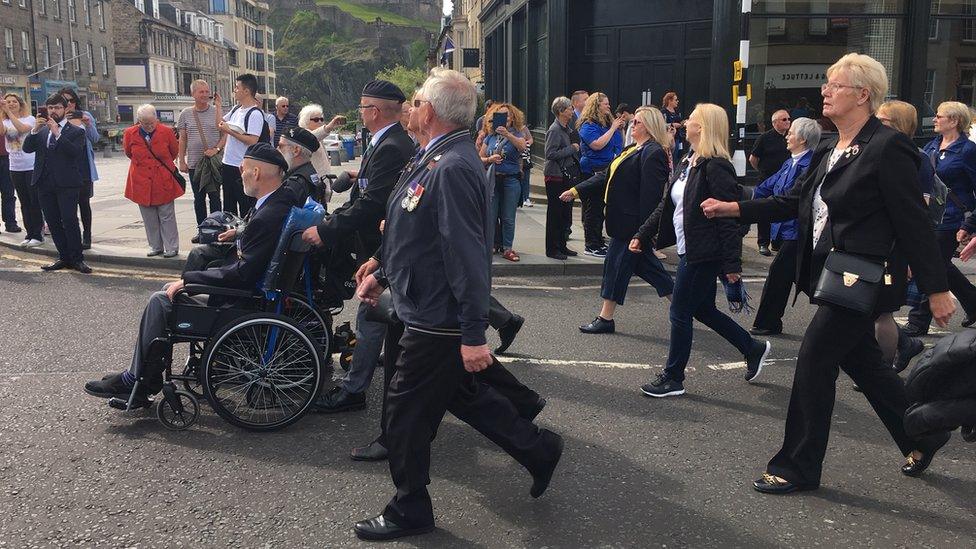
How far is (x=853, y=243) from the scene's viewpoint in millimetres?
3553

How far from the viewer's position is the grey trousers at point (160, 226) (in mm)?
9664

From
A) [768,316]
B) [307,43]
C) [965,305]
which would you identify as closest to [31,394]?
[768,316]

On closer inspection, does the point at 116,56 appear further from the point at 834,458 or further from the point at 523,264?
the point at 834,458

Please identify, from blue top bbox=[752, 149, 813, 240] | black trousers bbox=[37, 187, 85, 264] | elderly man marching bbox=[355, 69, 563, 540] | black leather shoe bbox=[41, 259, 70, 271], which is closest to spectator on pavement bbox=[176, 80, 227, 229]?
black trousers bbox=[37, 187, 85, 264]

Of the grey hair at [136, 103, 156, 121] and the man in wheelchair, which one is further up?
the grey hair at [136, 103, 156, 121]

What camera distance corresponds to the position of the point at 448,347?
332cm

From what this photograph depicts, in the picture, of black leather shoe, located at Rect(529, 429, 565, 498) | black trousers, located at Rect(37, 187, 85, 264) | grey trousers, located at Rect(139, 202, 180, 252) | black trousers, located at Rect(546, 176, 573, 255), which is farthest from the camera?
black trousers, located at Rect(546, 176, 573, 255)

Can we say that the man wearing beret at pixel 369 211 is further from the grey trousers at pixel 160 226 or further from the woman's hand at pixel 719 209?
the grey trousers at pixel 160 226

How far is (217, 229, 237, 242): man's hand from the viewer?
5082 mm

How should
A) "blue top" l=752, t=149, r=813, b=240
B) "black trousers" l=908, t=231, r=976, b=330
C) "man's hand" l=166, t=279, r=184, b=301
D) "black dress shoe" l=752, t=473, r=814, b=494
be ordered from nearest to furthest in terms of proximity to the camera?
"black dress shoe" l=752, t=473, r=814, b=494 → "man's hand" l=166, t=279, r=184, b=301 → "black trousers" l=908, t=231, r=976, b=330 → "blue top" l=752, t=149, r=813, b=240

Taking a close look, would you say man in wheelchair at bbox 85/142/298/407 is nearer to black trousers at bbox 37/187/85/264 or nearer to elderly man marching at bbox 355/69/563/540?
elderly man marching at bbox 355/69/563/540

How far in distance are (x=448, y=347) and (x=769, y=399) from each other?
2.69 meters

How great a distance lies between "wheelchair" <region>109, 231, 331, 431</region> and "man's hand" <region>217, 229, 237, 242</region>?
1.54 feet

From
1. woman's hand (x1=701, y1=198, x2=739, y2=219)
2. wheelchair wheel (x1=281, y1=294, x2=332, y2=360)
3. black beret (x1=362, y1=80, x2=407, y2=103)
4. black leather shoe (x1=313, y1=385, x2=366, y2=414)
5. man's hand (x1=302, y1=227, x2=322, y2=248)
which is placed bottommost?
black leather shoe (x1=313, y1=385, x2=366, y2=414)
